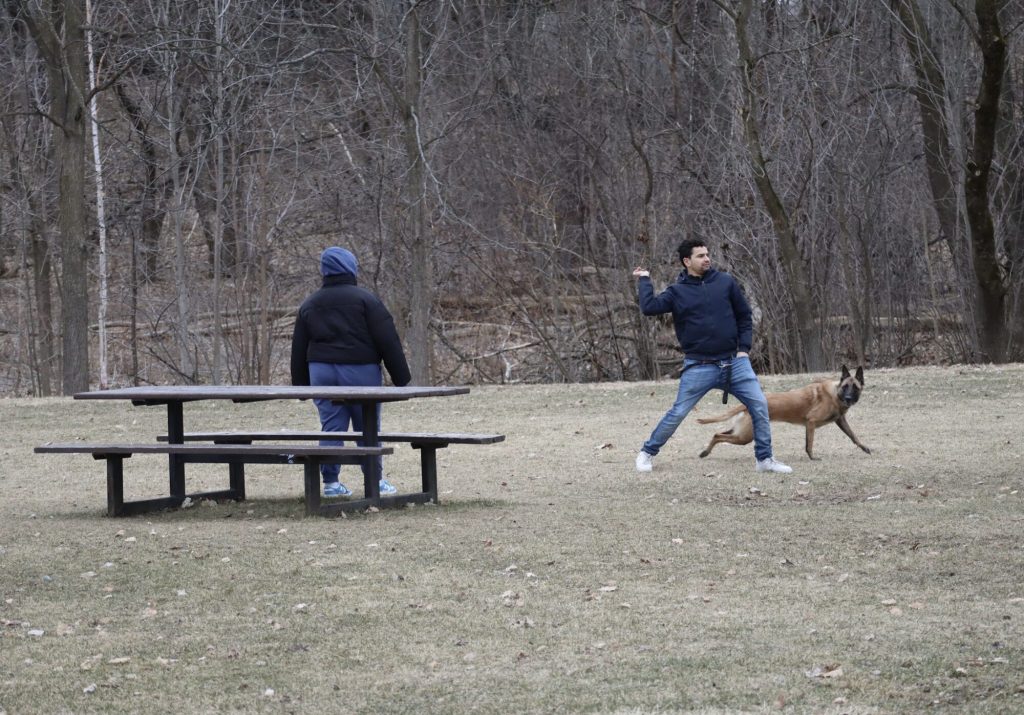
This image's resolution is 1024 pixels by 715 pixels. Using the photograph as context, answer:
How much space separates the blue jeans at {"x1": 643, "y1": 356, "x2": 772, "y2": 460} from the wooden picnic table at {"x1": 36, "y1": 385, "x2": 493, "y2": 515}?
6.08 ft

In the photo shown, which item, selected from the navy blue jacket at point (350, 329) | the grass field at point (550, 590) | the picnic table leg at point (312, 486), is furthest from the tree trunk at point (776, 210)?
the picnic table leg at point (312, 486)

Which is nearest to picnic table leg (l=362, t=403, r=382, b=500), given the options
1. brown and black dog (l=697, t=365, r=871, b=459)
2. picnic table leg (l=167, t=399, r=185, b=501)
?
picnic table leg (l=167, t=399, r=185, b=501)

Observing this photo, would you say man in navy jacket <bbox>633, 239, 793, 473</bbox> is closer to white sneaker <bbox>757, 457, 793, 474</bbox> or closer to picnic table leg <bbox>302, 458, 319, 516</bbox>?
white sneaker <bbox>757, 457, 793, 474</bbox>

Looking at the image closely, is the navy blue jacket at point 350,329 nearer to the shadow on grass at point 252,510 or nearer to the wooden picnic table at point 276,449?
the wooden picnic table at point 276,449

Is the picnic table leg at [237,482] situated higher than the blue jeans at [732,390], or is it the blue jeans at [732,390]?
the blue jeans at [732,390]

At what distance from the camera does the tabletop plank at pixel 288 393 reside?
9.51 m

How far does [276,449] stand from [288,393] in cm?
39

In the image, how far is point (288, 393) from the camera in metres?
9.66

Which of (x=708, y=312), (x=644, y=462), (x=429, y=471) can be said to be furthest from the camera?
(x=644, y=462)

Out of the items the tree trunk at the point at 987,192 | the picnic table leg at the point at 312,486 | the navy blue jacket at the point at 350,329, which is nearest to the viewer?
the picnic table leg at the point at 312,486

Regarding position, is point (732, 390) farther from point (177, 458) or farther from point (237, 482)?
point (177, 458)

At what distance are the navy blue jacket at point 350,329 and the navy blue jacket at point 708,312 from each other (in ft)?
6.63

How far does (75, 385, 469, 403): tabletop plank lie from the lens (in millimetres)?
9508

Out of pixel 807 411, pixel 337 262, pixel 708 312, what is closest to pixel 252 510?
pixel 337 262
